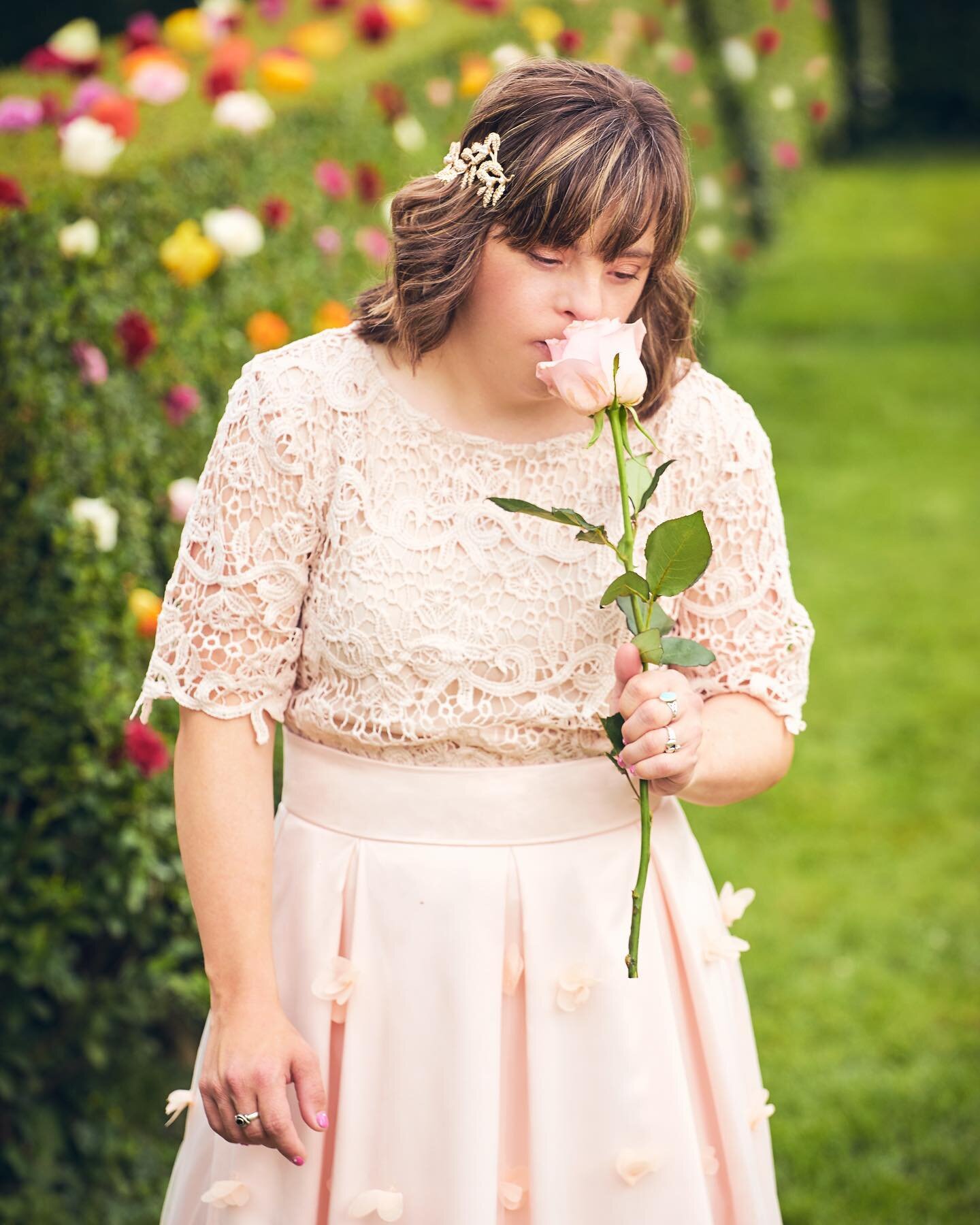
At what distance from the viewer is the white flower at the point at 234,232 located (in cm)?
335

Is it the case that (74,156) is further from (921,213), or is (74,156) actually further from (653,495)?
(921,213)

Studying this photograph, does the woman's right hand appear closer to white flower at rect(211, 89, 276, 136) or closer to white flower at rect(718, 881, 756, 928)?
white flower at rect(718, 881, 756, 928)

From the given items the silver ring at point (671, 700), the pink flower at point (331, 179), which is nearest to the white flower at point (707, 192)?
the pink flower at point (331, 179)

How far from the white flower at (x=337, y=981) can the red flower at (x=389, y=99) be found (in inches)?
139

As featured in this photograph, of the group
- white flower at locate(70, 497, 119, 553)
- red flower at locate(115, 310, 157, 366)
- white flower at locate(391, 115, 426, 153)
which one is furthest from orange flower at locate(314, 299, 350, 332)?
white flower at locate(391, 115, 426, 153)

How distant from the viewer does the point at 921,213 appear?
13859 mm

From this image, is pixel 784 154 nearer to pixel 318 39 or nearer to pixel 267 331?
pixel 318 39

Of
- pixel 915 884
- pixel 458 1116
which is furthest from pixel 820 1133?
pixel 458 1116

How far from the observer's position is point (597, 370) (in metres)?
1.49

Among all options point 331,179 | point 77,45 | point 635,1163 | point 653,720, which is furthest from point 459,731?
point 77,45

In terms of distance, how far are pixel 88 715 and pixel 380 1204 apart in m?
1.24

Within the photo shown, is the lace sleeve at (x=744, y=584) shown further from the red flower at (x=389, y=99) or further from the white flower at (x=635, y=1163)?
the red flower at (x=389, y=99)

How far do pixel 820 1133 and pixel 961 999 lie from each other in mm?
670

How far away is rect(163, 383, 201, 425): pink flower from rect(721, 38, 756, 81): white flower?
139 inches
